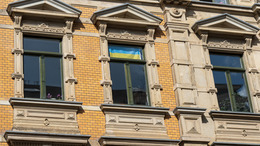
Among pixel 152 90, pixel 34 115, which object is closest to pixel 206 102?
pixel 152 90

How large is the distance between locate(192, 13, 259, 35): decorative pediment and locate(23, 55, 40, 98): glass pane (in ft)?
19.2

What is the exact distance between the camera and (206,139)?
1711 centimetres

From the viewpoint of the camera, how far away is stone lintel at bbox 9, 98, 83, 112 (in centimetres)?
1591

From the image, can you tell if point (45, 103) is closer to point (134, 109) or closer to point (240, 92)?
point (134, 109)

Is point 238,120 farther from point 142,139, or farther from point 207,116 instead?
point 142,139

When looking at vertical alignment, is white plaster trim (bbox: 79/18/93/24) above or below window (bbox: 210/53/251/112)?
above

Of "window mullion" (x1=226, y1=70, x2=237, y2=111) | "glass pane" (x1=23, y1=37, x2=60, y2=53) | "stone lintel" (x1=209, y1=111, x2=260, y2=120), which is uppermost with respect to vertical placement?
"glass pane" (x1=23, y1=37, x2=60, y2=53)

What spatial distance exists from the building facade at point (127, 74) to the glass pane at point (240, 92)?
4cm

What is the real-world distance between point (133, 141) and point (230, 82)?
470 cm

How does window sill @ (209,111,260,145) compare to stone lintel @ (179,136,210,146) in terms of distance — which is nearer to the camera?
stone lintel @ (179,136,210,146)

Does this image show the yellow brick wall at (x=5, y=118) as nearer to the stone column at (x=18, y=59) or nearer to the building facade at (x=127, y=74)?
the building facade at (x=127, y=74)

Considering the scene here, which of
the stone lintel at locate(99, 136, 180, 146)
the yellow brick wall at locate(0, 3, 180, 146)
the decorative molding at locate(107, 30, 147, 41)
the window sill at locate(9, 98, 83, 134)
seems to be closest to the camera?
the window sill at locate(9, 98, 83, 134)

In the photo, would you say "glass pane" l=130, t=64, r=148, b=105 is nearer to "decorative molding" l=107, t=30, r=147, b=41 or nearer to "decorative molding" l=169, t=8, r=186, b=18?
"decorative molding" l=107, t=30, r=147, b=41

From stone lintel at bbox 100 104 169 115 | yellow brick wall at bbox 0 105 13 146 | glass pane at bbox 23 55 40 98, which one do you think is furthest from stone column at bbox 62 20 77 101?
yellow brick wall at bbox 0 105 13 146
